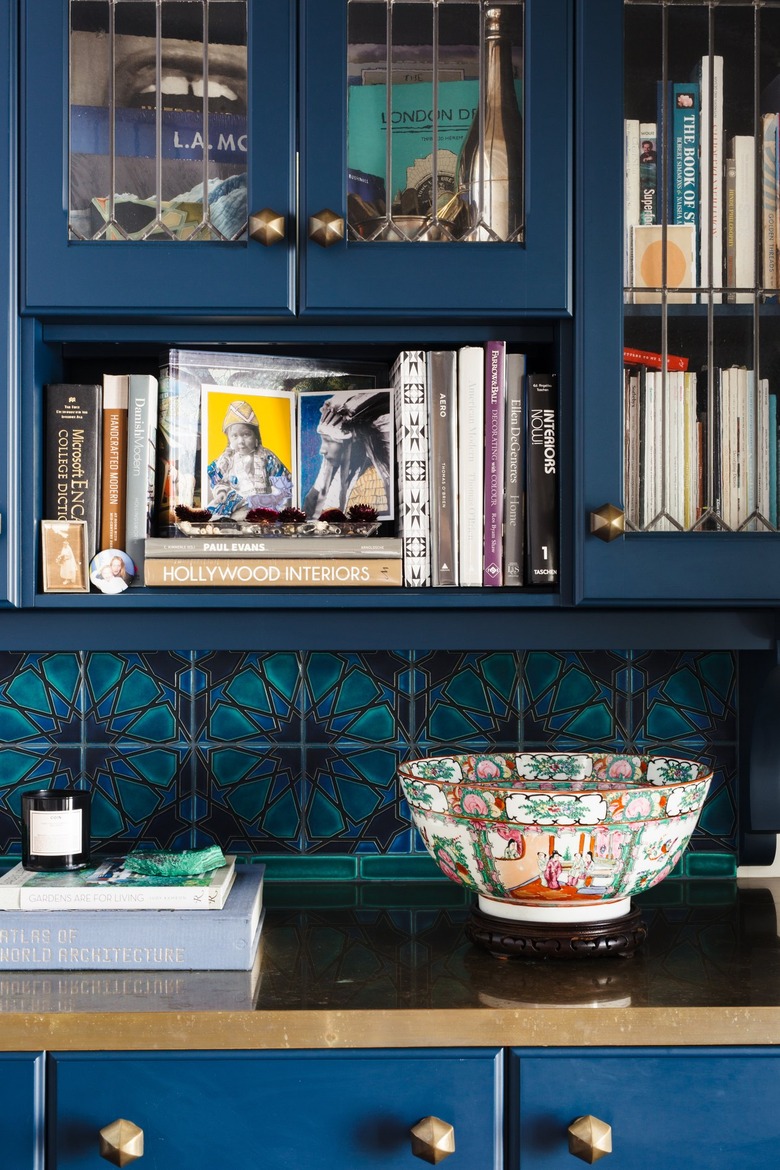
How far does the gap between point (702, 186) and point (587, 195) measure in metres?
0.14

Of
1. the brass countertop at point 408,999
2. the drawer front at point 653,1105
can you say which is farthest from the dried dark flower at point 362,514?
the drawer front at point 653,1105

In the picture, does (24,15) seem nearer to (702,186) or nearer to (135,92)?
(135,92)

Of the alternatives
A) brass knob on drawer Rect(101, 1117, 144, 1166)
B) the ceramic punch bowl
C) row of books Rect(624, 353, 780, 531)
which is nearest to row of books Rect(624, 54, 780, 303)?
row of books Rect(624, 353, 780, 531)

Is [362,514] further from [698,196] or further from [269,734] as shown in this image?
[698,196]

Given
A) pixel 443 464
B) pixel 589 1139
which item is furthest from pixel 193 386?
pixel 589 1139

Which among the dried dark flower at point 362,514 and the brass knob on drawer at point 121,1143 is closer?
the brass knob on drawer at point 121,1143

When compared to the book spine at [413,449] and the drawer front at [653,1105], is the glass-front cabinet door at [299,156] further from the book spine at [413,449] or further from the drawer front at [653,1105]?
the drawer front at [653,1105]

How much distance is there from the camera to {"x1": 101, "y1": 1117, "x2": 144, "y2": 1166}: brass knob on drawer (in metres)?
0.95

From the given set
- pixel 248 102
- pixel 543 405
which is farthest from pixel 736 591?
pixel 248 102

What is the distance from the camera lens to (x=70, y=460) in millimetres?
1207

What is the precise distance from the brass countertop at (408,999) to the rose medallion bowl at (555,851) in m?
0.04

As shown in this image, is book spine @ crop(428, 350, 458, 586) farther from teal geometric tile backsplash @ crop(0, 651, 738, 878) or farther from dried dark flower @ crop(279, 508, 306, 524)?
teal geometric tile backsplash @ crop(0, 651, 738, 878)

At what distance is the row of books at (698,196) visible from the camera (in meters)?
1.19

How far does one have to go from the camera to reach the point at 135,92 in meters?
1.18
